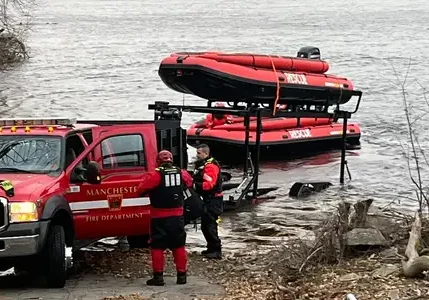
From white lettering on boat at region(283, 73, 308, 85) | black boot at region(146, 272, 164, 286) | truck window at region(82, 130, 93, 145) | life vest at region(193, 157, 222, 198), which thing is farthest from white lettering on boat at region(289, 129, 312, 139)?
black boot at region(146, 272, 164, 286)

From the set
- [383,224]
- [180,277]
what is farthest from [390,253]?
[180,277]

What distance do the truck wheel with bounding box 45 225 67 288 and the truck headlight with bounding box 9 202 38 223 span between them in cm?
37

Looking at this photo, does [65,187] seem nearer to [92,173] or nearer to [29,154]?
[92,173]

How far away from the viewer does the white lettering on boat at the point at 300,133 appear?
75.0 feet

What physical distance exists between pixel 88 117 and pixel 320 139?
11990 mm

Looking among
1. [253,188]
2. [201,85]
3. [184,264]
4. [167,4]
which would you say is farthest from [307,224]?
[167,4]

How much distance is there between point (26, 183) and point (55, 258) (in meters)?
0.82

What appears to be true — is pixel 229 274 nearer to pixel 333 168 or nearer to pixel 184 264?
pixel 184 264

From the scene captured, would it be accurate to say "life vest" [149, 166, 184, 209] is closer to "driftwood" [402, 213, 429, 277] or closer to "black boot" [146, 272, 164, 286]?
"black boot" [146, 272, 164, 286]

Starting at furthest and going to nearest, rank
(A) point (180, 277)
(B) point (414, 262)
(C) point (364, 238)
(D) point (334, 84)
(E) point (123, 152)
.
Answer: (D) point (334, 84) < (E) point (123, 152) < (A) point (180, 277) < (C) point (364, 238) < (B) point (414, 262)

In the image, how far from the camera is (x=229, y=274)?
33.7 ft

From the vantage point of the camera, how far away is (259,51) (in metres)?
57.5

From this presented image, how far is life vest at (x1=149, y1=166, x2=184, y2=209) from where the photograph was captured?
9.18 m

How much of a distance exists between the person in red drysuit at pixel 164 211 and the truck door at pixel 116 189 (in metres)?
0.35
